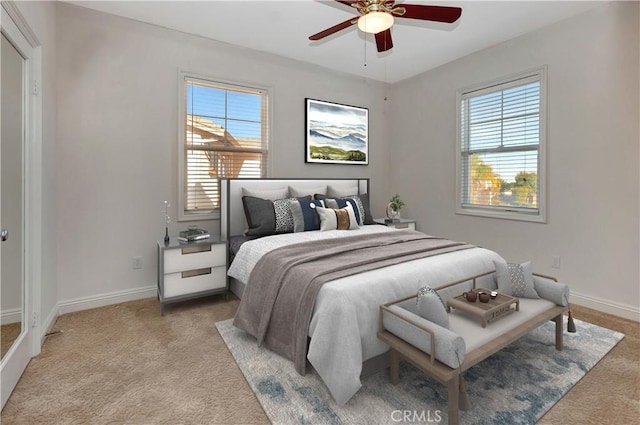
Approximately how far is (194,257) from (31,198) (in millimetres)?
1279

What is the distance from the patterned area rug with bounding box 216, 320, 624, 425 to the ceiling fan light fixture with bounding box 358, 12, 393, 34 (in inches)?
89.0

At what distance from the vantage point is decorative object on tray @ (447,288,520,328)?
1872mm

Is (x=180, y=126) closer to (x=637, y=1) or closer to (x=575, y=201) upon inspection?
(x=575, y=201)

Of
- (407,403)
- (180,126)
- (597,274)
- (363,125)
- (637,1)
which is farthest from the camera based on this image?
(363,125)

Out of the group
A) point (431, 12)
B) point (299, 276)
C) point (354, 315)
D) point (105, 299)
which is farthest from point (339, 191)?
point (105, 299)

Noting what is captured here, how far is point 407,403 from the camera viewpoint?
69.5 inches

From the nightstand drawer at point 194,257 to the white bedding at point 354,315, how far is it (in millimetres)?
1610

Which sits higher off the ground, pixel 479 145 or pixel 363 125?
pixel 363 125

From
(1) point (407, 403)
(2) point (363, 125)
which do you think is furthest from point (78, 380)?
(2) point (363, 125)

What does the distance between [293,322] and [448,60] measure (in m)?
3.88

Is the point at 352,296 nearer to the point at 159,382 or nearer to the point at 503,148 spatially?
the point at 159,382

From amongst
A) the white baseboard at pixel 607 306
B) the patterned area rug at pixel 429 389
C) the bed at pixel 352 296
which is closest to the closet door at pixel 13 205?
the patterned area rug at pixel 429 389

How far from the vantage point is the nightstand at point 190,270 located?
2961mm

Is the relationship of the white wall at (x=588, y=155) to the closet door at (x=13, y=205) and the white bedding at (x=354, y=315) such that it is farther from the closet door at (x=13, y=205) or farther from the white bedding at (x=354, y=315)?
the closet door at (x=13, y=205)
